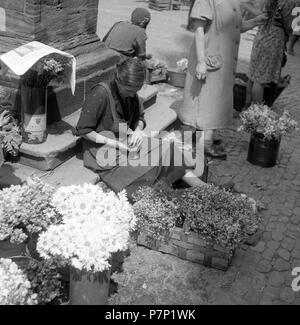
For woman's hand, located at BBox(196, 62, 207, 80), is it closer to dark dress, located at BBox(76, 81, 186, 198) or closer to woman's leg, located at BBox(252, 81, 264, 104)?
dark dress, located at BBox(76, 81, 186, 198)

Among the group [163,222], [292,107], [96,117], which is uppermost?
[96,117]

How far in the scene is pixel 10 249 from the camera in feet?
10.2

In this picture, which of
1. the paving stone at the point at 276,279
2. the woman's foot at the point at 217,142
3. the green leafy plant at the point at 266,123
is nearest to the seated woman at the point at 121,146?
the paving stone at the point at 276,279

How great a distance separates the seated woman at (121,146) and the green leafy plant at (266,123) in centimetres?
131

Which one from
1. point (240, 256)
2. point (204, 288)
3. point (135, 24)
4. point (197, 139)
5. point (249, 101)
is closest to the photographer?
point (204, 288)

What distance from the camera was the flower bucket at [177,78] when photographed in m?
7.85

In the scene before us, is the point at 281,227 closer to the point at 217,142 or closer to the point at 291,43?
the point at 217,142

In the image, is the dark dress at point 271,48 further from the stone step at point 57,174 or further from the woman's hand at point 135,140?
the stone step at point 57,174

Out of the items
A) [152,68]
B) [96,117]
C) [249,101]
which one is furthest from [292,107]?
[96,117]

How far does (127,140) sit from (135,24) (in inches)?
112

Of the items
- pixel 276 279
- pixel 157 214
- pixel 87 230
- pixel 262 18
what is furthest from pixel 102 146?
pixel 262 18

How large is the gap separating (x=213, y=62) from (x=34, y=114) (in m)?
2.14

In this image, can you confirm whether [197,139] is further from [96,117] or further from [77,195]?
[77,195]

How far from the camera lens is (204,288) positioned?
3.45m
